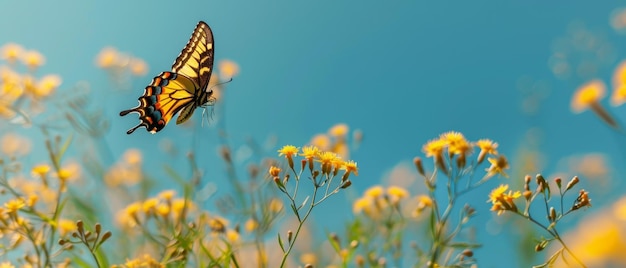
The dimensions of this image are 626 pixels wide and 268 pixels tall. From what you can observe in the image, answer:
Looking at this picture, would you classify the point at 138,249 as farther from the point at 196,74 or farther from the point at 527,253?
the point at 527,253

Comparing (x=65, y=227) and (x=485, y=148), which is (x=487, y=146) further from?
(x=65, y=227)

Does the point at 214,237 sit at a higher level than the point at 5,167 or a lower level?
lower

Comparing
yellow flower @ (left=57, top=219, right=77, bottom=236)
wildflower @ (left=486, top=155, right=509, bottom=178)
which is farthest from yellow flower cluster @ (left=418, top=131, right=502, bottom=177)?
yellow flower @ (left=57, top=219, right=77, bottom=236)

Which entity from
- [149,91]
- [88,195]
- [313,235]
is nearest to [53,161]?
[88,195]

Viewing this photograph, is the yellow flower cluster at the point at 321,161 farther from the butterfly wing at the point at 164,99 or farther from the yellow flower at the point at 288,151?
the butterfly wing at the point at 164,99

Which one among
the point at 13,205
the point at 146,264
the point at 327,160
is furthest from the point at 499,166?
the point at 13,205

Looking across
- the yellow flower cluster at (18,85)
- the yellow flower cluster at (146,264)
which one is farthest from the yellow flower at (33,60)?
the yellow flower cluster at (146,264)
